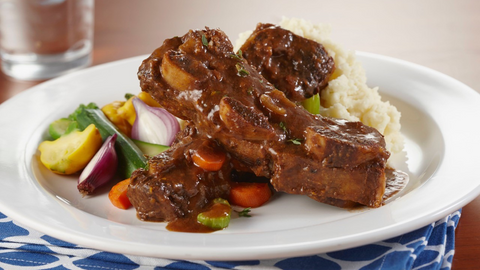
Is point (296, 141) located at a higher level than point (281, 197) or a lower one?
higher

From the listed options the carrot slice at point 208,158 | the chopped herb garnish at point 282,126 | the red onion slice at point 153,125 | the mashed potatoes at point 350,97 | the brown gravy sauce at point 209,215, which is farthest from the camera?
the red onion slice at point 153,125

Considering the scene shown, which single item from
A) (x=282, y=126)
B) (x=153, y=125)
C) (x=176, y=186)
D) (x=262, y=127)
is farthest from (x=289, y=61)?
(x=176, y=186)

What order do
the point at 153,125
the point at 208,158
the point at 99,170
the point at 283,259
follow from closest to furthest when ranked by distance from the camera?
1. the point at 283,259
2. the point at 208,158
3. the point at 99,170
4. the point at 153,125

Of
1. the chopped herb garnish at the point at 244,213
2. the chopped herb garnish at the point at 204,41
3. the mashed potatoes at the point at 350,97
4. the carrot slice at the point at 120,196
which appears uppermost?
the chopped herb garnish at the point at 204,41

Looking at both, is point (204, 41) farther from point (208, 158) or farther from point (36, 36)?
point (36, 36)

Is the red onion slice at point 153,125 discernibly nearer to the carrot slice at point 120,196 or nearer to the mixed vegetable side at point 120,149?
the mixed vegetable side at point 120,149

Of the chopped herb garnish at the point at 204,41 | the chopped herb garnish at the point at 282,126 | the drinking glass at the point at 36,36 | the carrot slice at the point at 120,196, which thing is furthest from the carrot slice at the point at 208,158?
the drinking glass at the point at 36,36

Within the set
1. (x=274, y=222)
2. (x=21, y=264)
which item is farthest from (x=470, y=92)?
(x=21, y=264)

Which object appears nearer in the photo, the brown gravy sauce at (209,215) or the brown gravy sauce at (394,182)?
the brown gravy sauce at (209,215)
